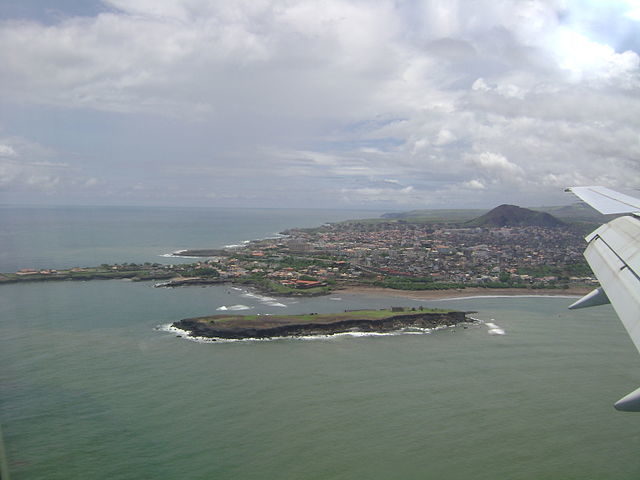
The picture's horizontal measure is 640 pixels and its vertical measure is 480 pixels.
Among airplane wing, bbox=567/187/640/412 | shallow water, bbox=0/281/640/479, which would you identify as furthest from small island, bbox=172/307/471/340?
airplane wing, bbox=567/187/640/412

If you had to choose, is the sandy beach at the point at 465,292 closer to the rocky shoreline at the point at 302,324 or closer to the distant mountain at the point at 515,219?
the rocky shoreline at the point at 302,324

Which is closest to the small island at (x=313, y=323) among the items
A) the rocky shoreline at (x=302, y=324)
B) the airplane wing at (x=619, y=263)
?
the rocky shoreline at (x=302, y=324)

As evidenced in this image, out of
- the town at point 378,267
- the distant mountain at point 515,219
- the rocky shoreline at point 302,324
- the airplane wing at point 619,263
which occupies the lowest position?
the rocky shoreline at point 302,324

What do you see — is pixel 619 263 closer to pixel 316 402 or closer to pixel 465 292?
pixel 316 402

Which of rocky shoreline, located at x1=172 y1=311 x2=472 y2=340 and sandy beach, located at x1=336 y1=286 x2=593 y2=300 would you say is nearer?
rocky shoreline, located at x1=172 y1=311 x2=472 y2=340

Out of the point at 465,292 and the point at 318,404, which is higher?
the point at 465,292

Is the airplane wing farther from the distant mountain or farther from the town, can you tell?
the distant mountain

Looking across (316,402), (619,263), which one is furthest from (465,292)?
(619,263)
